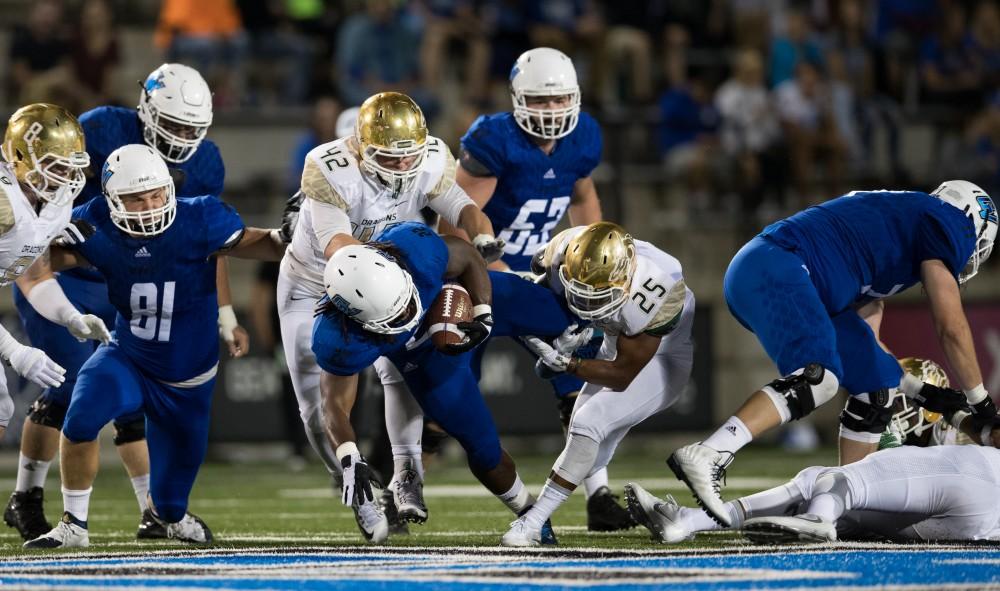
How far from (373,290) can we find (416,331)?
13.8 inches

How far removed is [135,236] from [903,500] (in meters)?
2.70

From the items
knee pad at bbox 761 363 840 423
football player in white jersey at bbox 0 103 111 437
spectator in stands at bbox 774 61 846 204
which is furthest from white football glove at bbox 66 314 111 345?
spectator in stands at bbox 774 61 846 204

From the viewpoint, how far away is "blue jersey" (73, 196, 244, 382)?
5.63 meters

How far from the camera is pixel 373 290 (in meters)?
5.02

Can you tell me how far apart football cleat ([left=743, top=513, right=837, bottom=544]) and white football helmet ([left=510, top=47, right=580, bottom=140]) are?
2.29m

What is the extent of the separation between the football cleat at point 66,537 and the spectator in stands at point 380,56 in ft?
20.3

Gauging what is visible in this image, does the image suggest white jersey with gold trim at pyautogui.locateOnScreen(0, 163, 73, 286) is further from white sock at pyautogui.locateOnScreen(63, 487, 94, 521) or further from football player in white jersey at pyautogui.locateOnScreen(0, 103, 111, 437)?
white sock at pyautogui.locateOnScreen(63, 487, 94, 521)

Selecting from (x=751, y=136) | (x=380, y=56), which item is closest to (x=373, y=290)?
(x=380, y=56)

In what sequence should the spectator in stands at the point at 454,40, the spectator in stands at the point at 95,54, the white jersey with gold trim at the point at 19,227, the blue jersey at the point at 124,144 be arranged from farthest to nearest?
the spectator in stands at the point at 454,40 → the spectator in stands at the point at 95,54 → the blue jersey at the point at 124,144 → the white jersey with gold trim at the point at 19,227

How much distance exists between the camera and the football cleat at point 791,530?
4.70 meters

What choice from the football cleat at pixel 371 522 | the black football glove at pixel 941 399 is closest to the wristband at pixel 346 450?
the football cleat at pixel 371 522

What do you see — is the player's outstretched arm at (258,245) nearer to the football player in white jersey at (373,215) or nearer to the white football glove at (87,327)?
the football player in white jersey at (373,215)

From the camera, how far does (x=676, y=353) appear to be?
18.4 feet

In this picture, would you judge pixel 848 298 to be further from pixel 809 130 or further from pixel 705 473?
pixel 809 130
